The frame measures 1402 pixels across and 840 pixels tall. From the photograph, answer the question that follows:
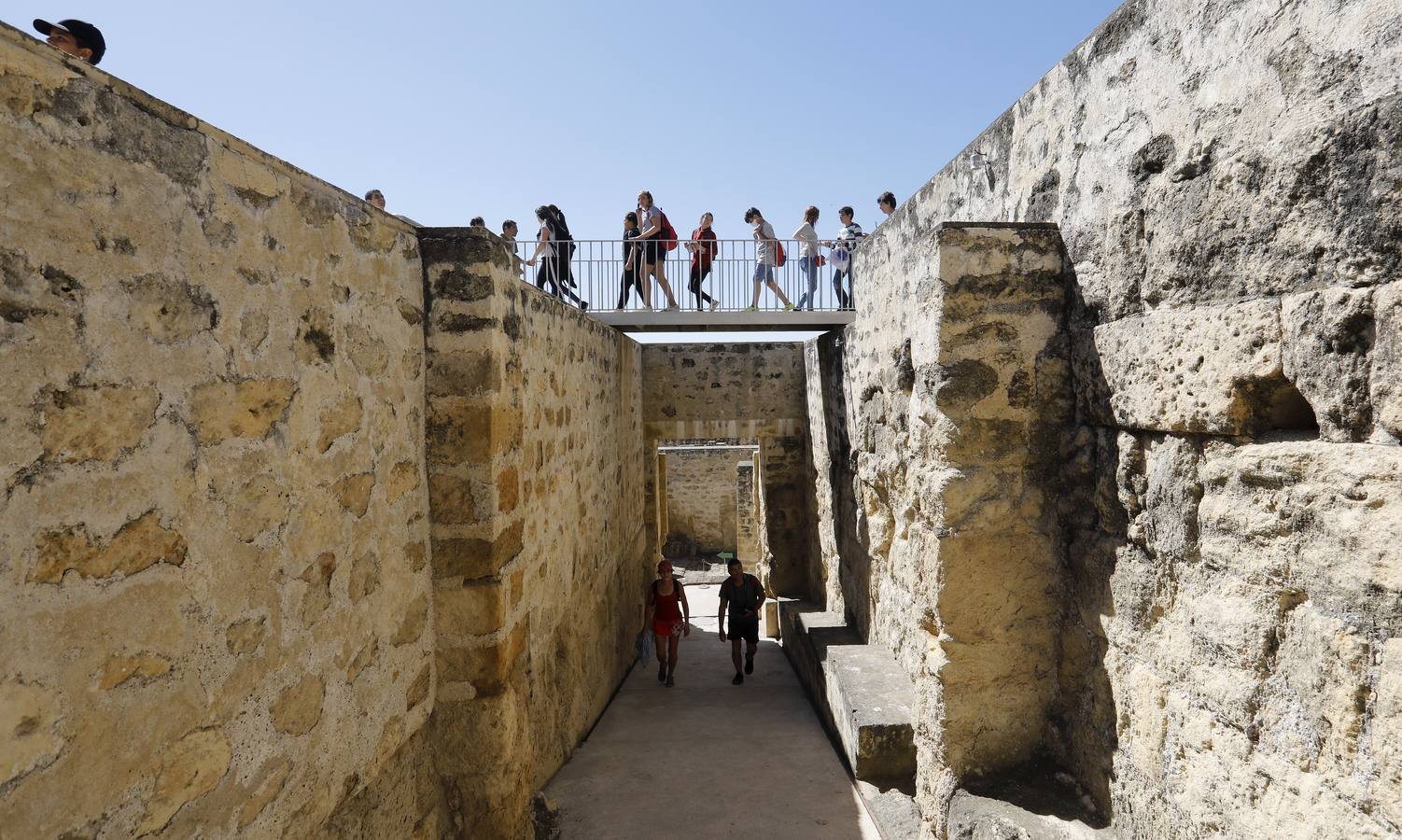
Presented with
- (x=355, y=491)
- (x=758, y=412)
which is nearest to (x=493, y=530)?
(x=355, y=491)

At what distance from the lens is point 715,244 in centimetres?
894

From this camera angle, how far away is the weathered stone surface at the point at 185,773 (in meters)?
1.70

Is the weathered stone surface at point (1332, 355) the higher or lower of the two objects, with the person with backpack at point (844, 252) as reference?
lower

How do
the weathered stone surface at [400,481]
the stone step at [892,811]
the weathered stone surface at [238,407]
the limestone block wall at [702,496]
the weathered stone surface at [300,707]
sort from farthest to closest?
the limestone block wall at [702,496] → the stone step at [892,811] → the weathered stone surface at [400,481] → the weathered stone surface at [300,707] → the weathered stone surface at [238,407]

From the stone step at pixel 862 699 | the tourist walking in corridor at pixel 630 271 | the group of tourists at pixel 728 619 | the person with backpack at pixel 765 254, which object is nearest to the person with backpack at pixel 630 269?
the tourist walking in corridor at pixel 630 271

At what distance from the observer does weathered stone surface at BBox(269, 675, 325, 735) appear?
2109mm

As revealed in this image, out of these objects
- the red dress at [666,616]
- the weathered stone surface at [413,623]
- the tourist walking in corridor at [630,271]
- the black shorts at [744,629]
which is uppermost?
the tourist walking in corridor at [630,271]

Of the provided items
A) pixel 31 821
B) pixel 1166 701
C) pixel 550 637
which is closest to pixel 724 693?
pixel 550 637

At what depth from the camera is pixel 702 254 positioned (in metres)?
8.86

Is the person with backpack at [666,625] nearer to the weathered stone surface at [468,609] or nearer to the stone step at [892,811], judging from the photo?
the stone step at [892,811]

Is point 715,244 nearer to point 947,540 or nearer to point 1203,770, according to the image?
point 947,540

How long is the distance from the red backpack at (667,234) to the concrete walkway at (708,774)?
15.7 ft

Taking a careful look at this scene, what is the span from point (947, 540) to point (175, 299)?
255 cm

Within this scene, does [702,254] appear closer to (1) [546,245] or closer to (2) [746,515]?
(1) [546,245]
